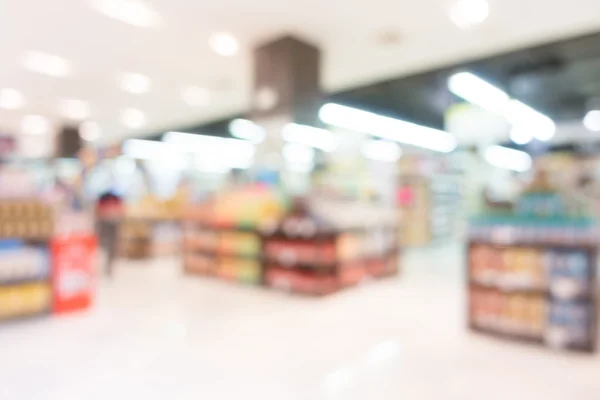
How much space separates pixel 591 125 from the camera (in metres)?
11.5

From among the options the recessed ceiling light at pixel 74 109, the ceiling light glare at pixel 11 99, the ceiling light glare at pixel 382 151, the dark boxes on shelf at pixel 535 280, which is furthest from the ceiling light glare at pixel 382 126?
the ceiling light glare at pixel 11 99

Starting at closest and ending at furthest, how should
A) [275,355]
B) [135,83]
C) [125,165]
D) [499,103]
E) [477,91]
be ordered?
[275,355]
[477,91]
[135,83]
[499,103]
[125,165]

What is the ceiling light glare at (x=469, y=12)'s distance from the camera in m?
Result: 4.51

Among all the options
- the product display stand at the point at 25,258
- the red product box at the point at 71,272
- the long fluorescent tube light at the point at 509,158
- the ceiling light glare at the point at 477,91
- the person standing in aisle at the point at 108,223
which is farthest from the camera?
the long fluorescent tube light at the point at 509,158

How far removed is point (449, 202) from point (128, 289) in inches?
444

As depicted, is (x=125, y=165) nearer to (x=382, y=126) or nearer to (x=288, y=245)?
(x=382, y=126)

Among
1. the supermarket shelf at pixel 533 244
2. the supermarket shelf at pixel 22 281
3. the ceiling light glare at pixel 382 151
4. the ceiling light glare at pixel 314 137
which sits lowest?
the supermarket shelf at pixel 22 281

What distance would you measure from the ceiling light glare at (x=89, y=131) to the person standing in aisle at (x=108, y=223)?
4.89 meters

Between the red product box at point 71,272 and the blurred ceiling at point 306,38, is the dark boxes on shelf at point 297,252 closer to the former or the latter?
the red product box at point 71,272

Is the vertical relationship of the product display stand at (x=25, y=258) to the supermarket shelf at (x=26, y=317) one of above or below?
above

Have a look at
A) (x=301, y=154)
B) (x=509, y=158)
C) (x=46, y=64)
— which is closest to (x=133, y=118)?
(x=46, y=64)

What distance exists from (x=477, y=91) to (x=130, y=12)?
6020mm

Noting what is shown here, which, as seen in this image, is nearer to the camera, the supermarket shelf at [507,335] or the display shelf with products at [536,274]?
the display shelf with products at [536,274]

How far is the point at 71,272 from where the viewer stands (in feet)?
17.0
